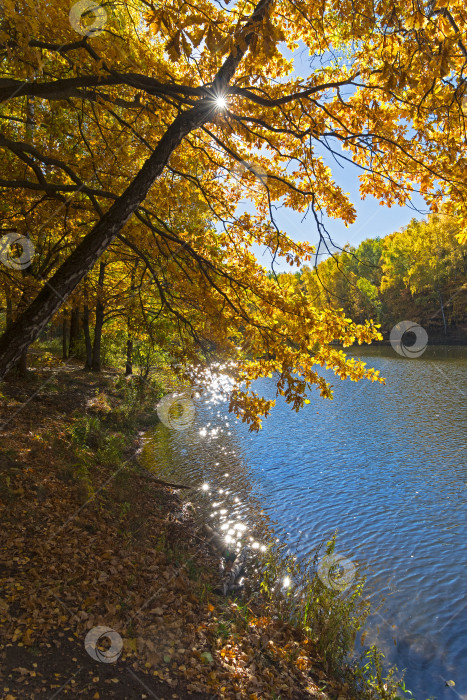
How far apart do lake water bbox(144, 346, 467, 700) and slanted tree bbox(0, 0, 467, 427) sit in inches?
155

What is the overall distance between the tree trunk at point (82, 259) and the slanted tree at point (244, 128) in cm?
1

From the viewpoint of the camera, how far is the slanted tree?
3865mm

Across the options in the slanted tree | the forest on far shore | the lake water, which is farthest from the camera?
the forest on far shore

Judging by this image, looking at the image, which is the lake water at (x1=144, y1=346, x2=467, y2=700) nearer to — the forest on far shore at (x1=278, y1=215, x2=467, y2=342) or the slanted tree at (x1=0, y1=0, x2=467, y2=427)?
the slanted tree at (x1=0, y1=0, x2=467, y2=427)

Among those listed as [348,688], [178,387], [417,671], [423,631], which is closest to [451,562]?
[423,631]

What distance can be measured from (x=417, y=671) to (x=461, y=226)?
226 inches

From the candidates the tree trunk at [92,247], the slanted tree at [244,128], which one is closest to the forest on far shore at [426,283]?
the slanted tree at [244,128]

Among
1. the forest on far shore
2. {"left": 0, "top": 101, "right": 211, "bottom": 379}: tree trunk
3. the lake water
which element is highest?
the forest on far shore

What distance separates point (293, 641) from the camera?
552 centimetres

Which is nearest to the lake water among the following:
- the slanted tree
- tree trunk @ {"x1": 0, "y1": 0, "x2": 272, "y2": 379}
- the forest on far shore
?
the slanted tree

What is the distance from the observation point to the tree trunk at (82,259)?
4352mm

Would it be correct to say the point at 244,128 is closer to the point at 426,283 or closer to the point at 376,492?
the point at 376,492

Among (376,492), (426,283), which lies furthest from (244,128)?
(426,283)

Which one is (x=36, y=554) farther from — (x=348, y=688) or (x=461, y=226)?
(x=461, y=226)
